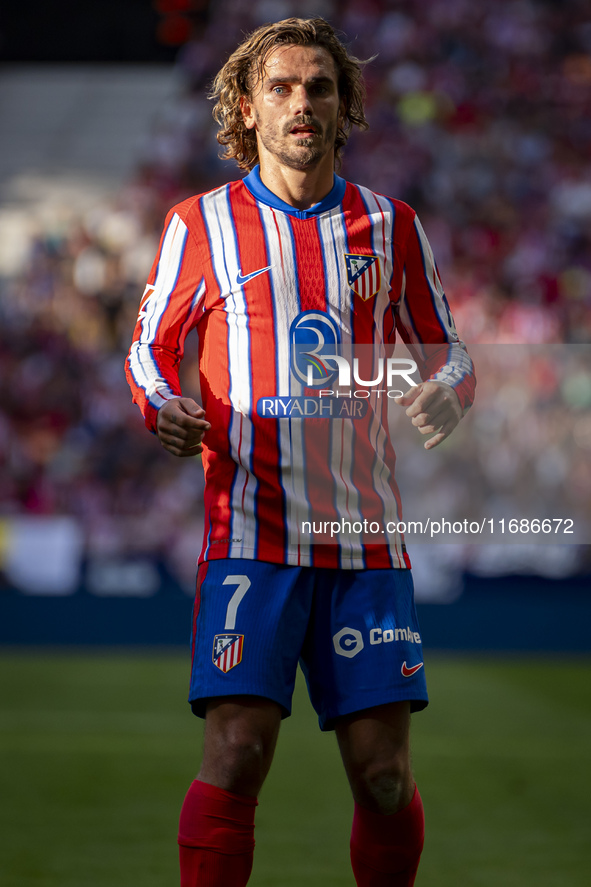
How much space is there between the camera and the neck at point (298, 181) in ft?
7.21

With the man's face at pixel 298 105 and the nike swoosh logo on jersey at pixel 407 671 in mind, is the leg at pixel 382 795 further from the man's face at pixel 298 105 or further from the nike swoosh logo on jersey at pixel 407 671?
the man's face at pixel 298 105

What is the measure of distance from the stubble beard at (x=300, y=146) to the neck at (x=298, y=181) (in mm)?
23

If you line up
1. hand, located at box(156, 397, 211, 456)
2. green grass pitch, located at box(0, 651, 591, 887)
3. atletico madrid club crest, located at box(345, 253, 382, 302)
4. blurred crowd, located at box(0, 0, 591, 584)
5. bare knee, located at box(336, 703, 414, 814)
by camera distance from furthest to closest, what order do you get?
blurred crowd, located at box(0, 0, 591, 584) < green grass pitch, located at box(0, 651, 591, 887) < atletico madrid club crest, located at box(345, 253, 382, 302) < bare knee, located at box(336, 703, 414, 814) < hand, located at box(156, 397, 211, 456)

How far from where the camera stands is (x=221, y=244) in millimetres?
2160

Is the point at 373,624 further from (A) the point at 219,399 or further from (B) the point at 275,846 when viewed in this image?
(B) the point at 275,846

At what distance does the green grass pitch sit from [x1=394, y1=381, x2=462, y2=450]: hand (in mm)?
1523

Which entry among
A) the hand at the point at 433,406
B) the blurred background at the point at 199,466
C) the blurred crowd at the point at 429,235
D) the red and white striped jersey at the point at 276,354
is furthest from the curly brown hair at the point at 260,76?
the blurred crowd at the point at 429,235

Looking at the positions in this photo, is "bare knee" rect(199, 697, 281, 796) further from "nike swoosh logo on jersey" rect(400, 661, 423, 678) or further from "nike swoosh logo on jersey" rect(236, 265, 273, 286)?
"nike swoosh logo on jersey" rect(236, 265, 273, 286)

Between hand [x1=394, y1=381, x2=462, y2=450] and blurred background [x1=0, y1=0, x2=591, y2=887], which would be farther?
blurred background [x1=0, y1=0, x2=591, y2=887]

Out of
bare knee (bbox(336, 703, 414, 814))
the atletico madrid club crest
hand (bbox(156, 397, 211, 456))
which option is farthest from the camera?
the atletico madrid club crest

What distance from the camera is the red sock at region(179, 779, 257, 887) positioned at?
1.95m

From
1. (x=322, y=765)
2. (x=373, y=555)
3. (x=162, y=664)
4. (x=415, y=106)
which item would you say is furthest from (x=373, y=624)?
(x=415, y=106)

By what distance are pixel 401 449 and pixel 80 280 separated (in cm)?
419

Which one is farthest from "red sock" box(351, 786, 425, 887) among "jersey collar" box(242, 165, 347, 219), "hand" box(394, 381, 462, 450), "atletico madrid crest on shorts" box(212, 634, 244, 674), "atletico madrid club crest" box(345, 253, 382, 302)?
"jersey collar" box(242, 165, 347, 219)
